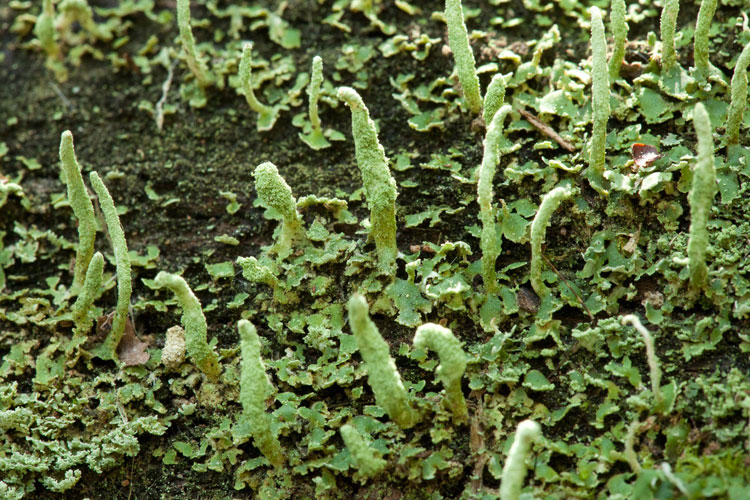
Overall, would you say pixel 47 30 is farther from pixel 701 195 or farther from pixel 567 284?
pixel 701 195

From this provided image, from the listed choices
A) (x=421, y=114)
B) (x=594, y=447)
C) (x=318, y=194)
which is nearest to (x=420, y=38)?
(x=421, y=114)

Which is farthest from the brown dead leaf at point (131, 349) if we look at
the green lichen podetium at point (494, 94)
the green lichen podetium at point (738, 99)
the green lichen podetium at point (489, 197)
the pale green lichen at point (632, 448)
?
the green lichen podetium at point (738, 99)

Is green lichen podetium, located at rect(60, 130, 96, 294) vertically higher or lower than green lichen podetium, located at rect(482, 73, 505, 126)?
lower

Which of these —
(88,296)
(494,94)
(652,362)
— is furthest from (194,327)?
(652,362)

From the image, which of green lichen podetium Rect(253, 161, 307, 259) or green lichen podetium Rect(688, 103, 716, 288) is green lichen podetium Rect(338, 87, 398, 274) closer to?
green lichen podetium Rect(253, 161, 307, 259)

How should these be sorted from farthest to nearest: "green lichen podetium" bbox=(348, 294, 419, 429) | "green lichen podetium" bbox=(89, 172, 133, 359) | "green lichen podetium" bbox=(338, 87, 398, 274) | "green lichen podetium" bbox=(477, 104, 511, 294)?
"green lichen podetium" bbox=(89, 172, 133, 359) → "green lichen podetium" bbox=(338, 87, 398, 274) → "green lichen podetium" bbox=(477, 104, 511, 294) → "green lichen podetium" bbox=(348, 294, 419, 429)

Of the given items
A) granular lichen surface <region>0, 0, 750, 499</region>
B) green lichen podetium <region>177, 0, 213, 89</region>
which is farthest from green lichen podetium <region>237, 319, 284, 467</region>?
green lichen podetium <region>177, 0, 213, 89</region>
